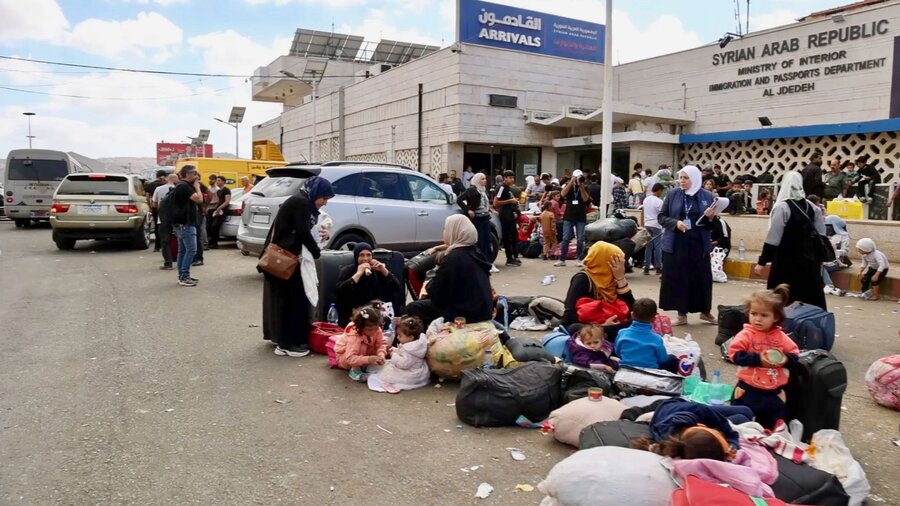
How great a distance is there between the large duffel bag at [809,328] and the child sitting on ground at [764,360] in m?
1.91

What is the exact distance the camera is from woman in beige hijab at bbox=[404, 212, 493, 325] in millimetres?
5774

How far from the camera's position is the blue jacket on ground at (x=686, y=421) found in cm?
336

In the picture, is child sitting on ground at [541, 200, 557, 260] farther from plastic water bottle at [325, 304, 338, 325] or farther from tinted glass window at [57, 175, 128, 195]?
tinted glass window at [57, 175, 128, 195]

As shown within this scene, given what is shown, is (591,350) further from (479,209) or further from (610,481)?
(479,209)

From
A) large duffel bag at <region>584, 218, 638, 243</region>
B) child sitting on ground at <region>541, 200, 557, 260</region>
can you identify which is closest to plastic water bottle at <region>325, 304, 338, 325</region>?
large duffel bag at <region>584, 218, 638, 243</region>

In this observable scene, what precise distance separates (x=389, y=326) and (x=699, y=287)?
3.58m

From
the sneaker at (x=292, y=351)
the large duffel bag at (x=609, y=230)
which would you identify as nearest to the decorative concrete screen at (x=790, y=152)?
the large duffel bag at (x=609, y=230)

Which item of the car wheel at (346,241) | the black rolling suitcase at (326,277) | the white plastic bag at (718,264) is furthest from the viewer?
the white plastic bag at (718,264)

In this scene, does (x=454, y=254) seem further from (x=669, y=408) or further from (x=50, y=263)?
(x=50, y=263)

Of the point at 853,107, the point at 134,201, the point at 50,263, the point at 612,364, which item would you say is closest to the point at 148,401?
the point at 612,364

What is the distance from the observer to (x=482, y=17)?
83.7 ft

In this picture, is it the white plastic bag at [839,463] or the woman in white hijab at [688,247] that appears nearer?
the white plastic bag at [839,463]

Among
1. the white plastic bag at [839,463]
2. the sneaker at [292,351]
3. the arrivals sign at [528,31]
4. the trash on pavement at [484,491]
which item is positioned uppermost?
the arrivals sign at [528,31]

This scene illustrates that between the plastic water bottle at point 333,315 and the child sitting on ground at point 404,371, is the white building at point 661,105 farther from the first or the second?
the child sitting on ground at point 404,371
